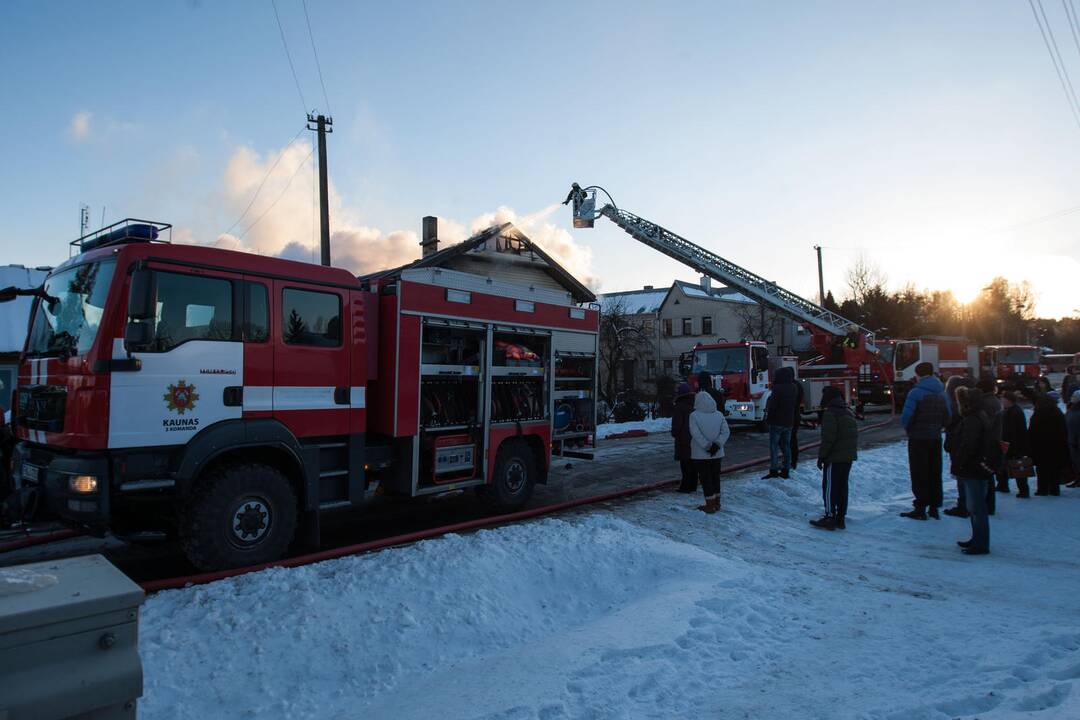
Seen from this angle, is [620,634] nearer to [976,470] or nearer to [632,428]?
[976,470]

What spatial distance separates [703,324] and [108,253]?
4806cm

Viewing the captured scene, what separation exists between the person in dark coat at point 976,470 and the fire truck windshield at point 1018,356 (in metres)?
33.3

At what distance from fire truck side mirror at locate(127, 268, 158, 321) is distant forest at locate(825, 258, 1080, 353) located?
1886 inches

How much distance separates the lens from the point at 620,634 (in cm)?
469

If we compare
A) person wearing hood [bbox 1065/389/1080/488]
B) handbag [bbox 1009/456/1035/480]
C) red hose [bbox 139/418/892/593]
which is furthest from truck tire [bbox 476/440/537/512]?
person wearing hood [bbox 1065/389/1080/488]

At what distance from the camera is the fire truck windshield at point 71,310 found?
216 inches

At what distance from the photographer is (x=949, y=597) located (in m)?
5.70

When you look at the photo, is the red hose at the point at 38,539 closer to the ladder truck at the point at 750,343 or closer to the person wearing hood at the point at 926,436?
the person wearing hood at the point at 926,436

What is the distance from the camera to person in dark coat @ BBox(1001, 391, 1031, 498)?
9898mm

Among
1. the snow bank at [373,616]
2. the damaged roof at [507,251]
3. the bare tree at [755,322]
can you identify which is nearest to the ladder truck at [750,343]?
the damaged roof at [507,251]

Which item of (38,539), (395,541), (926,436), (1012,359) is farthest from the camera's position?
(1012,359)

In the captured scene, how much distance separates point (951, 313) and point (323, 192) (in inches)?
2348

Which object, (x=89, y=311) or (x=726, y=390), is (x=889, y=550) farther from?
(x=726, y=390)

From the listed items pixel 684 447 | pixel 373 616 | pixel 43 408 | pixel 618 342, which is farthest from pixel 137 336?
pixel 618 342
